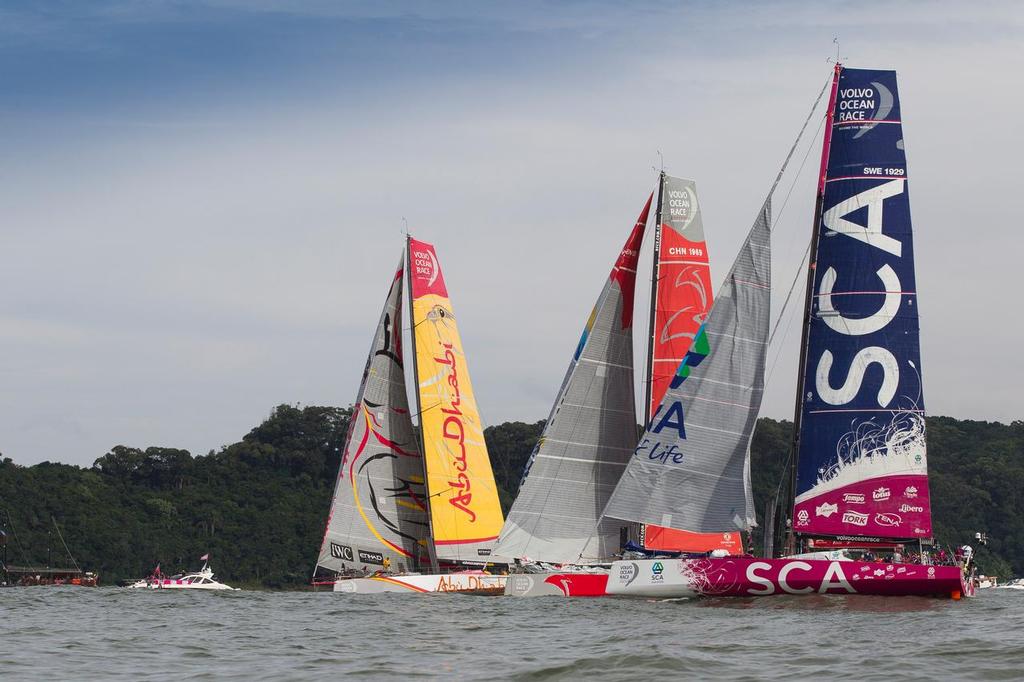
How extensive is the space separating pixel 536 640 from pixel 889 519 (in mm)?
11591

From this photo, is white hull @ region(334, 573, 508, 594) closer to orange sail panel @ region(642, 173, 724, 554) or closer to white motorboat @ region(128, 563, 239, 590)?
orange sail panel @ region(642, 173, 724, 554)

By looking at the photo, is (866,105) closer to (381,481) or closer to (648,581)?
(648,581)

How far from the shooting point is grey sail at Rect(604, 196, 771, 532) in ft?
111

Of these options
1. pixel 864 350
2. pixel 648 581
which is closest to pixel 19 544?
pixel 648 581

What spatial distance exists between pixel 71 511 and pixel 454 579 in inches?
1867

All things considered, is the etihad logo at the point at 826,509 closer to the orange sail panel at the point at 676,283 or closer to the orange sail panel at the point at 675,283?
the orange sail panel at the point at 675,283

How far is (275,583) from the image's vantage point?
83.4 meters

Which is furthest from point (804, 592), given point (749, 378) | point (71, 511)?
point (71, 511)

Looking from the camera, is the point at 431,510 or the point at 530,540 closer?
the point at 530,540

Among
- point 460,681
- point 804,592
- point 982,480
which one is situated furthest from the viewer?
point 982,480

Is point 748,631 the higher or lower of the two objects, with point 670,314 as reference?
lower

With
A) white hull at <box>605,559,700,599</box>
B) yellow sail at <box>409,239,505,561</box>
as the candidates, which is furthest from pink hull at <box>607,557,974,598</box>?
yellow sail at <box>409,239,505,561</box>

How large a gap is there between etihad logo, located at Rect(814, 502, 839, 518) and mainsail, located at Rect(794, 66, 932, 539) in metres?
0.02

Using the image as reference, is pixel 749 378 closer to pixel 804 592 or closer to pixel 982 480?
pixel 804 592
